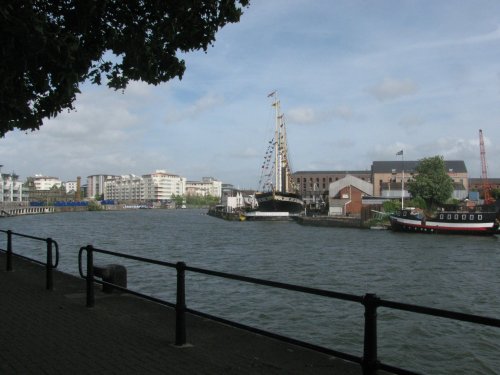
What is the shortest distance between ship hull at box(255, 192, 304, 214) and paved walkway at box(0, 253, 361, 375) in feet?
332

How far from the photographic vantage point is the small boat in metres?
63.1

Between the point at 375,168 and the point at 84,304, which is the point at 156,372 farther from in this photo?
the point at 375,168

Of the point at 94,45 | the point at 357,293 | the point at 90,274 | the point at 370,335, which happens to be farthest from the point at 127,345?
the point at 357,293

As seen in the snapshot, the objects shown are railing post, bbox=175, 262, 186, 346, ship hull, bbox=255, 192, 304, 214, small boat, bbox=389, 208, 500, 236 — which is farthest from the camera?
ship hull, bbox=255, 192, 304, 214

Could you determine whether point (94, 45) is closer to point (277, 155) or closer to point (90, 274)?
point (90, 274)

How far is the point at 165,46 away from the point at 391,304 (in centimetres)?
625

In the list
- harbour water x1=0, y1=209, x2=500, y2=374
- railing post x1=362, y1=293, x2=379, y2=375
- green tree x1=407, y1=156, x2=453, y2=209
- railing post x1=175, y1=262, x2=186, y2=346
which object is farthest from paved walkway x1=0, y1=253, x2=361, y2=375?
green tree x1=407, y1=156, x2=453, y2=209

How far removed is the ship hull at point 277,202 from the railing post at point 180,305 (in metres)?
104

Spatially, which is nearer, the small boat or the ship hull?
the small boat

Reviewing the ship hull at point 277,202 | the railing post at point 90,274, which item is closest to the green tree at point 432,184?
the ship hull at point 277,202

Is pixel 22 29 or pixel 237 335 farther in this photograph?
pixel 237 335

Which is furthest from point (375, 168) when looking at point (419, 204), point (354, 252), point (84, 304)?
point (84, 304)

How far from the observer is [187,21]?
27.0 feet

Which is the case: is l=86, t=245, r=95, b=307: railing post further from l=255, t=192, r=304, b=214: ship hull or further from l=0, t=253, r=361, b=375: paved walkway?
l=255, t=192, r=304, b=214: ship hull
